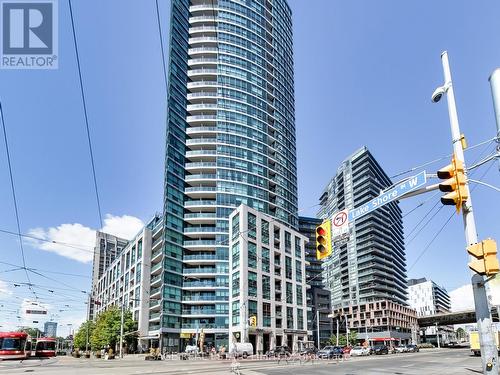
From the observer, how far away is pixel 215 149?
9756 centimetres

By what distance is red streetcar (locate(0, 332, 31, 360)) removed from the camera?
47.5m

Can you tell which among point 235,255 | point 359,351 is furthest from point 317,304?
point 359,351

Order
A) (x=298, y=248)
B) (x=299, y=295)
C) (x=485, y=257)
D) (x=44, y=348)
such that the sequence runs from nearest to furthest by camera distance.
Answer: (x=485, y=257)
(x=44, y=348)
(x=299, y=295)
(x=298, y=248)

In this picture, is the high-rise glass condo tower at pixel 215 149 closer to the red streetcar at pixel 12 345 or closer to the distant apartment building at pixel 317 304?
the red streetcar at pixel 12 345

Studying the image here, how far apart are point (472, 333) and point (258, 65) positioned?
84440 mm

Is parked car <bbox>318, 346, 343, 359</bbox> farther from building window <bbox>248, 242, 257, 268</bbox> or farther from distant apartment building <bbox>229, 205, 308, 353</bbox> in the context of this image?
building window <bbox>248, 242, 257, 268</bbox>

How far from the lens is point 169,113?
9281 centimetres

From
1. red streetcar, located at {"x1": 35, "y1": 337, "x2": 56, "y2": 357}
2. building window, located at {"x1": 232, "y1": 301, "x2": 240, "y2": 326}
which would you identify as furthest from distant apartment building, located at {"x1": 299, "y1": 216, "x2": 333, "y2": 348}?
red streetcar, located at {"x1": 35, "y1": 337, "x2": 56, "y2": 357}

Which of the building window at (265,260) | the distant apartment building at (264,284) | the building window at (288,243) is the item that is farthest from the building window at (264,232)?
the building window at (288,243)

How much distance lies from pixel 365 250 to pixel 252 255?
101 metres

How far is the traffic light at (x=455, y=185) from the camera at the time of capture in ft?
31.3

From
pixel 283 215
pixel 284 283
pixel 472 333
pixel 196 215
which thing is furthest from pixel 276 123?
pixel 472 333

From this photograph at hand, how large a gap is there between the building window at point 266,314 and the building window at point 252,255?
314 inches

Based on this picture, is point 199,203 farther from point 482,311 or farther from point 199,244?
point 482,311
